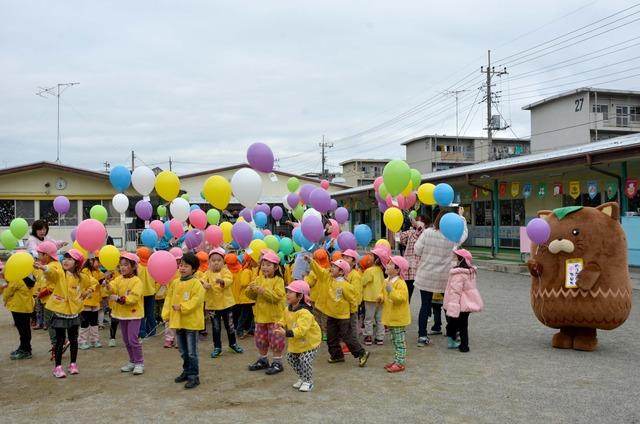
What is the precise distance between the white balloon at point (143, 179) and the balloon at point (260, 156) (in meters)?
2.27

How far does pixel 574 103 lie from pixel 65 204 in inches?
1375

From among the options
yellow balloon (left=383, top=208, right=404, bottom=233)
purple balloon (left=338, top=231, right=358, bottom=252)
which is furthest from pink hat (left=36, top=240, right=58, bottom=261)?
yellow balloon (left=383, top=208, right=404, bottom=233)

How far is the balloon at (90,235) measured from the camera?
585 cm

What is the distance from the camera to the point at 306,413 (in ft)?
14.2

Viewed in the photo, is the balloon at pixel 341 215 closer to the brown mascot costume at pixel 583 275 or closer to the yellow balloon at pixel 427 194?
the yellow balloon at pixel 427 194

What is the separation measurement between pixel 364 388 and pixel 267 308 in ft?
4.59

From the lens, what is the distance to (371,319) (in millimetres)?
6820

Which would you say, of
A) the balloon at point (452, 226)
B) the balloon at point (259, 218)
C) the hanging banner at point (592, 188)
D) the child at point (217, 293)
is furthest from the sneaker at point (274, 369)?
the hanging banner at point (592, 188)

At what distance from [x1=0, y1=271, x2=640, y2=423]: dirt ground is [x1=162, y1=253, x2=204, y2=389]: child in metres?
0.17

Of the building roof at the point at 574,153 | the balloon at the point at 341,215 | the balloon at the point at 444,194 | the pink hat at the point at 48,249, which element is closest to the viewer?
the pink hat at the point at 48,249

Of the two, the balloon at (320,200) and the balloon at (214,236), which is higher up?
the balloon at (320,200)

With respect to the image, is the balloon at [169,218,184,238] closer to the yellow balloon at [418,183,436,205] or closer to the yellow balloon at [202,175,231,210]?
the yellow balloon at [202,175,231,210]

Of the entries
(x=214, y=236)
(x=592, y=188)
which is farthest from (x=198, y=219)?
(x=592, y=188)

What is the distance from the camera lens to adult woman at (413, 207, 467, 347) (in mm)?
6758
